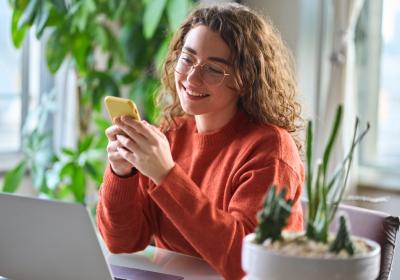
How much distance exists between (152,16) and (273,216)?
6.44ft

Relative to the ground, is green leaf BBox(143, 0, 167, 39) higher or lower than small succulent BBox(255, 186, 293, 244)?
higher

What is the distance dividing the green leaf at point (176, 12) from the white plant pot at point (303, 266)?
1.85m

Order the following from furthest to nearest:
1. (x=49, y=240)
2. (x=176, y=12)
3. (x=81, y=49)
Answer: (x=81, y=49) → (x=176, y=12) → (x=49, y=240)

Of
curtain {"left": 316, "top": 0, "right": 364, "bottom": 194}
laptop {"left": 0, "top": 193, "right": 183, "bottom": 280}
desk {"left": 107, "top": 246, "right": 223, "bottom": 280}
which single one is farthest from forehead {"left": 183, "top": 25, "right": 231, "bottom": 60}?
curtain {"left": 316, "top": 0, "right": 364, "bottom": 194}

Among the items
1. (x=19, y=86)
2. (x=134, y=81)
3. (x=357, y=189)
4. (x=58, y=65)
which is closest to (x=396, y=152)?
(x=357, y=189)

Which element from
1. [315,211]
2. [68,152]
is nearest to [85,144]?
[68,152]

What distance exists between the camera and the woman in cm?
163

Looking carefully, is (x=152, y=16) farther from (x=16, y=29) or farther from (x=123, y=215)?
(x=123, y=215)

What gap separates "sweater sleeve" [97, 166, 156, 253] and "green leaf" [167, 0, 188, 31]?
3.69 ft

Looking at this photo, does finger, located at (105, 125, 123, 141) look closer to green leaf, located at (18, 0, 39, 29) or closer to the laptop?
the laptop

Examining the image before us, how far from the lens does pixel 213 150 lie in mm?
1940

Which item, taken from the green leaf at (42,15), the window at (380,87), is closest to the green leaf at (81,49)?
the green leaf at (42,15)

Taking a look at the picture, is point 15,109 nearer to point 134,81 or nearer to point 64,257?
point 134,81

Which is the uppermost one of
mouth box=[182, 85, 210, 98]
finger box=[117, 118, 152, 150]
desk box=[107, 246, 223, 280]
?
mouth box=[182, 85, 210, 98]
